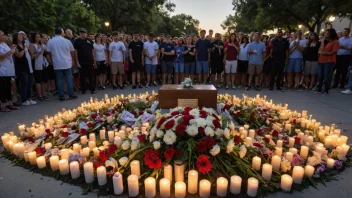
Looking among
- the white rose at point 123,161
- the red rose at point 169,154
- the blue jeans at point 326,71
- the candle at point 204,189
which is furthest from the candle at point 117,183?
the blue jeans at point 326,71

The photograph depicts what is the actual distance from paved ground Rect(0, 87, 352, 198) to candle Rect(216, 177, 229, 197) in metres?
0.59

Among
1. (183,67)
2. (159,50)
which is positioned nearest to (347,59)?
(183,67)

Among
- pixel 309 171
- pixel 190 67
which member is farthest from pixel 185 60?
pixel 309 171

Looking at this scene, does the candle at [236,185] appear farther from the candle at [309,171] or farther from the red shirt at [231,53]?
the red shirt at [231,53]

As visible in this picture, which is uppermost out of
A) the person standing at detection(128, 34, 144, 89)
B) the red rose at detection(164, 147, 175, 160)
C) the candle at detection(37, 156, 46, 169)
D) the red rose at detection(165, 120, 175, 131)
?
the person standing at detection(128, 34, 144, 89)

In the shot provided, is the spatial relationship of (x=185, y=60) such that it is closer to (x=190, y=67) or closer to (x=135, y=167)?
(x=190, y=67)

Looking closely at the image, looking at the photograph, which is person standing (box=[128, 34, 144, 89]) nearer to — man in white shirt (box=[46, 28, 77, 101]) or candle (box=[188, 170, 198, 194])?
man in white shirt (box=[46, 28, 77, 101])

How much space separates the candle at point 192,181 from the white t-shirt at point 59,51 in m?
6.18

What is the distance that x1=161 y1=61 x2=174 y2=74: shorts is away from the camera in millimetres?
9705

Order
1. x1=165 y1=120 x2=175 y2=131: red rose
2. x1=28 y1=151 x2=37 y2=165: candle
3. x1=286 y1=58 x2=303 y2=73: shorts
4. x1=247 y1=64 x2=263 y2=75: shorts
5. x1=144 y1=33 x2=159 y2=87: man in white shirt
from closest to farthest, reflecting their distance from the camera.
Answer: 1. x1=165 y1=120 x2=175 y2=131: red rose
2. x1=28 y1=151 x2=37 y2=165: candle
3. x1=286 y1=58 x2=303 y2=73: shorts
4. x1=247 y1=64 x2=263 y2=75: shorts
5. x1=144 y1=33 x2=159 y2=87: man in white shirt

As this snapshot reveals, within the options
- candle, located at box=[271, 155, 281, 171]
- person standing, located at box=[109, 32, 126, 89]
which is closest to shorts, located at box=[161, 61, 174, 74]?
person standing, located at box=[109, 32, 126, 89]

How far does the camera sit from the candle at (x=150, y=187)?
257cm

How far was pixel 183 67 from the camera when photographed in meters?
9.66

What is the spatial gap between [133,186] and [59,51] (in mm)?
6003
